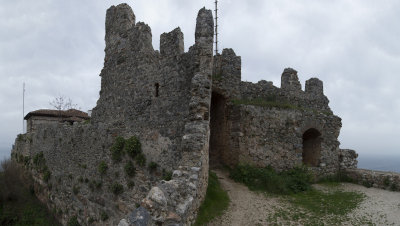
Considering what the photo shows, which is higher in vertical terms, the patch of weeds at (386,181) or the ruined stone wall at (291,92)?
the ruined stone wall at (291,92)

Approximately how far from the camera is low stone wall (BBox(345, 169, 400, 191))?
426 inches

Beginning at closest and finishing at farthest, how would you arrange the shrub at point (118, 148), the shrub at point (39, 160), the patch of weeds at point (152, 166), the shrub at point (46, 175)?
1. the patch of weeds at point (152, 166)
2. the shrub at point (118, 148)
3. the shrub at point (46, 175)
4. the shrub at point (39, 160)

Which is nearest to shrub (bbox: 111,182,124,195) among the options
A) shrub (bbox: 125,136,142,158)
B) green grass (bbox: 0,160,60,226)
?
shrub (bbox: 125,136,142,158)

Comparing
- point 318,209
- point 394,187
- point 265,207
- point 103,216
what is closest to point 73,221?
point 103,216

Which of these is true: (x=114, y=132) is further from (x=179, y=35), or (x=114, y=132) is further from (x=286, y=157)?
(x=286, y=157)

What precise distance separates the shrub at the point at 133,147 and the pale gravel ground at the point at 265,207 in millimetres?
3143

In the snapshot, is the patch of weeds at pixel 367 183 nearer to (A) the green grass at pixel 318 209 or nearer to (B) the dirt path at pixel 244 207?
(A) the green grass at pixel 318 209

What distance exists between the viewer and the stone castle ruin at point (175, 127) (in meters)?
8.08

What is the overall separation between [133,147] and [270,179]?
16.3ft

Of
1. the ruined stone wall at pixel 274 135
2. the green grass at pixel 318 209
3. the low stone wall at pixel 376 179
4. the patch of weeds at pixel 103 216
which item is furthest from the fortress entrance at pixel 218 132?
the low stone wall at pixel 376 179

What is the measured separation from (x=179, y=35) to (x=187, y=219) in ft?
18.0

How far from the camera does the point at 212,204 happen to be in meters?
7.62

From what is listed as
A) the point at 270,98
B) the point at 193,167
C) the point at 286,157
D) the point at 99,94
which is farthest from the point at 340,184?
the point at 99,94

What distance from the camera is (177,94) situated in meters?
8.58
